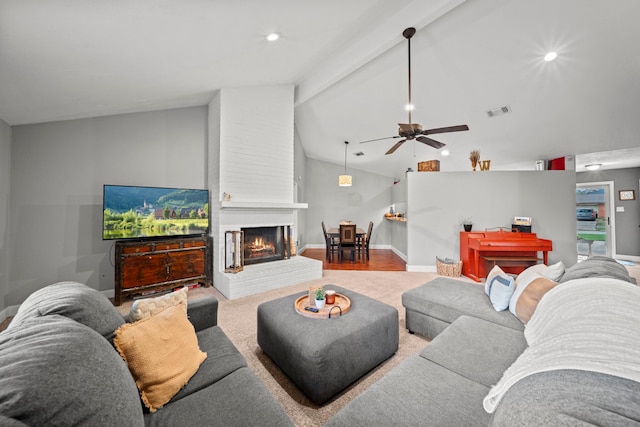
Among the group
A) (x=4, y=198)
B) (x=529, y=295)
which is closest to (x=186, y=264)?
(x=4, y=198)

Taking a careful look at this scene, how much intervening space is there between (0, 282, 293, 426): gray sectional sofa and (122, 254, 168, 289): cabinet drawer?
2.34m

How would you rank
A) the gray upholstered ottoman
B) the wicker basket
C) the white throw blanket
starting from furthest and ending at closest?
the wicker basket, the gray upholstered ottoman, the white throw blanket

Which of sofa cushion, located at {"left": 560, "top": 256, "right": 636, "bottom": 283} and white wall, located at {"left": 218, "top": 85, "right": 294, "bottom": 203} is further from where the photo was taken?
white wall, located at {"left": 218, "top": 85, "right": 294, "bottom": 203}

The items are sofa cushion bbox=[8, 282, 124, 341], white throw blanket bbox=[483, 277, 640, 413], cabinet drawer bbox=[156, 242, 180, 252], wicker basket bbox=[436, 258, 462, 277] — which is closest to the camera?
white throw blanket bbox=[483, 277, 640, 413]

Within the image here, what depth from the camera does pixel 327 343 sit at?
1.55 metres

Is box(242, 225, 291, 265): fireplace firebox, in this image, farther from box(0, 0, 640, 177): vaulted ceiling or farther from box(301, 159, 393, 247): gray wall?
box(301, 159, 393, 247): gray wall

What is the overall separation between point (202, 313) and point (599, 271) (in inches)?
108

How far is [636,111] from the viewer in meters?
3.30

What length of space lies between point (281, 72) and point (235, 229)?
8.68 ft

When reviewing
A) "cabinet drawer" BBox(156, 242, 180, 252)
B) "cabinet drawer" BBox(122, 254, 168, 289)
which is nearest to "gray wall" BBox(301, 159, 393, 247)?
"cabinet drawer" BBox(156, 242, 180, 252)

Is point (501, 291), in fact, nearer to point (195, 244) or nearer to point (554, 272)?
point (554, 272)

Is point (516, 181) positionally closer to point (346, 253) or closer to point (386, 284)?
point (386, 284)

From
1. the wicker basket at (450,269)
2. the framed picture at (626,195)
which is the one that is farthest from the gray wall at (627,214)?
the wicker basket at (450,269)

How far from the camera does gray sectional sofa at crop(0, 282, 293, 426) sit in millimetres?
545
